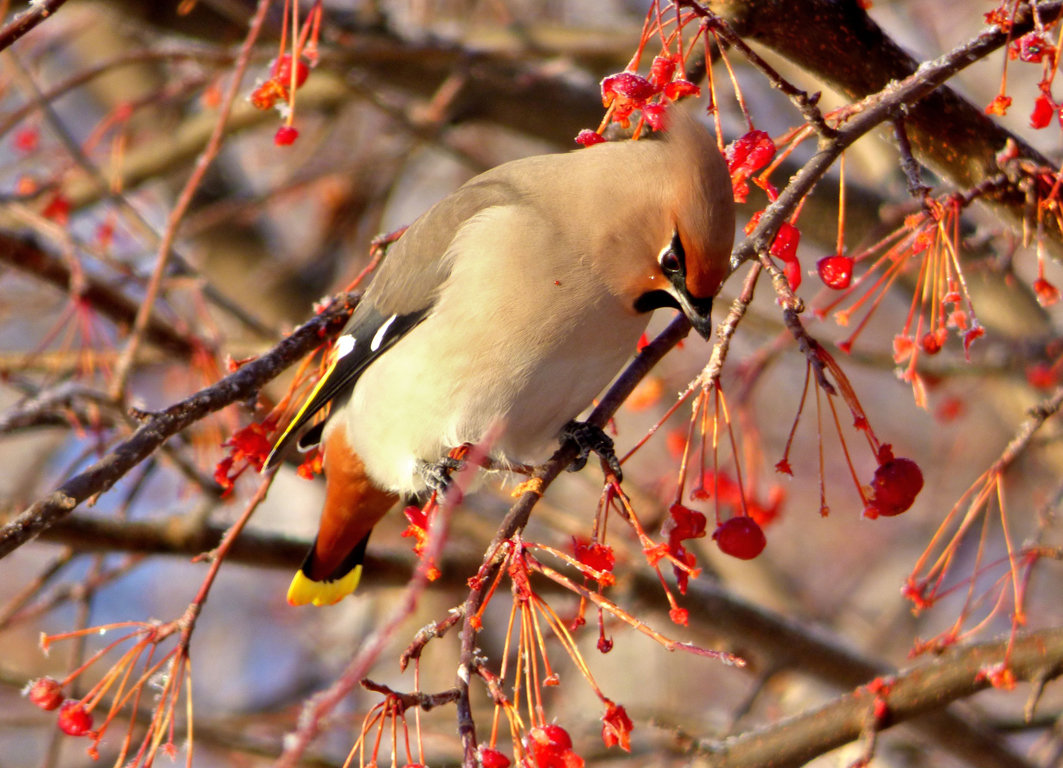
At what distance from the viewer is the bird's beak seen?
Answer: 7.20 feet

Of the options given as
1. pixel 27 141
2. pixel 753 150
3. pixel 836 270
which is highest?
pixel 27 141

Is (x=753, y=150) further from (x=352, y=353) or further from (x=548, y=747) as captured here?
(x=352, y=353)

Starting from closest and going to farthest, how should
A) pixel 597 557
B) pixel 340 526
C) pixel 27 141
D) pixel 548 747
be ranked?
pixel 548 747, pixel 597 557, pixel 340 526, pixel 27 141

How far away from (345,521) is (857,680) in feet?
5.38

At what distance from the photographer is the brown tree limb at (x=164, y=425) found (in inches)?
69.6

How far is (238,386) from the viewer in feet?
7.07

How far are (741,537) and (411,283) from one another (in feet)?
3.71

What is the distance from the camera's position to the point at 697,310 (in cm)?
227

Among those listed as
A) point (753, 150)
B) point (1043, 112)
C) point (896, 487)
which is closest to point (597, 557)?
point (896, 487)

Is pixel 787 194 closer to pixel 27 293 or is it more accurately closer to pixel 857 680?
pixel 857 680

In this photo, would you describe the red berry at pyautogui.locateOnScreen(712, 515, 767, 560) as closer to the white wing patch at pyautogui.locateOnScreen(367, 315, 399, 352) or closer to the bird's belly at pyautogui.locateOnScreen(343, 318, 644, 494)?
the bird's belly at pyautogui.locateOnScreen(343, 318, 644, 494)

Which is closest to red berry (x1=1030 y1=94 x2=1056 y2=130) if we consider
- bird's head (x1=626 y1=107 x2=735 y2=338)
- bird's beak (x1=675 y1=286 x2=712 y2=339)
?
bird's head (x1=626 y1=107 x2=735 y2=338)

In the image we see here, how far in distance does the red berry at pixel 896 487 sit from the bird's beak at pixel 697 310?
43 centimetres

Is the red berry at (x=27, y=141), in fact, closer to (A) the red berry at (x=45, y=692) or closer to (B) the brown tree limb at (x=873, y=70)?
(A) the red berry at (x=45, y=692)
